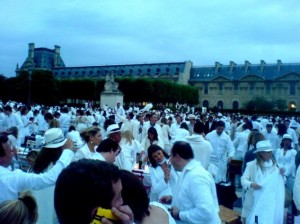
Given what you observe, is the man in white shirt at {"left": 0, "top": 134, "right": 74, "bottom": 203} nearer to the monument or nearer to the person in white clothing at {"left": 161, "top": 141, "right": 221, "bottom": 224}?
the person in white clothing at {"left": 161, "top": 141, "right": 221, "bottom": 224}

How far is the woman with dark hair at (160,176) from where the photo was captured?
4.69 meters

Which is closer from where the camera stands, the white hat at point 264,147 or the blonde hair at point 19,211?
the blonde hair at point 19,211

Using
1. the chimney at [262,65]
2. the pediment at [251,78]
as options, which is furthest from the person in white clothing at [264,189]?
the chimney at [262,65]

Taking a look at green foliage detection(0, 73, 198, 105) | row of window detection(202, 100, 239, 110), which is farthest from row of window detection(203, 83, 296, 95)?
green foliage detection(0, 73, 198, 105)

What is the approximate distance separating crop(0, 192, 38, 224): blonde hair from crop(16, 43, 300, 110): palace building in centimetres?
7979

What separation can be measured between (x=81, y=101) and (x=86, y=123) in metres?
58.2

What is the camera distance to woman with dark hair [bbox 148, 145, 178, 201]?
4692 millimetres

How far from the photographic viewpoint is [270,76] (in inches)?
3169

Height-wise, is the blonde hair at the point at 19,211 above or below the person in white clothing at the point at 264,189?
above

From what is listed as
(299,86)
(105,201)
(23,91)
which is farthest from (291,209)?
(299,86)

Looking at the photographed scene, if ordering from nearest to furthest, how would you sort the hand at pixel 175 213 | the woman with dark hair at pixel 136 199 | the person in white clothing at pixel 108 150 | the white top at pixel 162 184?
1. the woman with dark hair at pixel 136 199
2. the hand at pixel 175 213
3. the person in white clothing at pixel 108 150
4. the white top at pixel 162 184

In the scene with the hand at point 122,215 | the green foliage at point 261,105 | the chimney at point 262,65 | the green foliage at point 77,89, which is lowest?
the hand at point 122,215

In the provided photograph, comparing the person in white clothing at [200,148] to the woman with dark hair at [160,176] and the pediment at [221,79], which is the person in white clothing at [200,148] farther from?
the pediment at [221,79]

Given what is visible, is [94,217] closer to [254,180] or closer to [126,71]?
[254,180]
